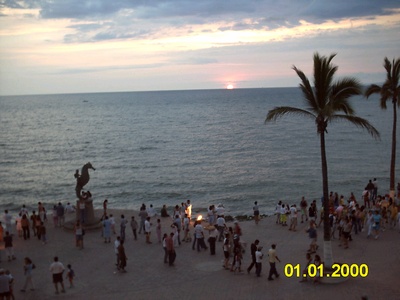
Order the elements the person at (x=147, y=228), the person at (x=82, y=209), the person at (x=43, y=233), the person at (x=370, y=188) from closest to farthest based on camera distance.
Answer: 1. the person at (x=147, y=228)
2. the person at (x=43, y=233)
3. the person at (x=82, y=209)
4. the person at (x=370, y=188)

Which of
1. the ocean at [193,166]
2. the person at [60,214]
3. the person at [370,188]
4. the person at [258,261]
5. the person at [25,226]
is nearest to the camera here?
the person at [258,261]

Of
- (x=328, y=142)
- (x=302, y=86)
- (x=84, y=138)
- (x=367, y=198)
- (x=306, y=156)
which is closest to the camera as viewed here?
(x=302, y=86)

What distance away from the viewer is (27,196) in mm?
39969

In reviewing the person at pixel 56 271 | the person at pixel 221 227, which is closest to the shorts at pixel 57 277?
the person at pixel 56 271

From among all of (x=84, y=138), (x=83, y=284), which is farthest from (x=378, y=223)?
(x=84, y=138)

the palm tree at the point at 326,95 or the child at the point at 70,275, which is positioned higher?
the palm tree at the point at 326,95

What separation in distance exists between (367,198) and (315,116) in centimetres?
1270

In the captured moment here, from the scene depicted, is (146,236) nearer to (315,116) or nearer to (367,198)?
(315,116)

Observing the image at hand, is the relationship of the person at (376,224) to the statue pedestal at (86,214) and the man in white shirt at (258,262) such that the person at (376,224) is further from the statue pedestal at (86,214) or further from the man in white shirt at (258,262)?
the statue pedestal at (86,214)

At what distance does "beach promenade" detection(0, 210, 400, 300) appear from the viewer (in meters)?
14.3

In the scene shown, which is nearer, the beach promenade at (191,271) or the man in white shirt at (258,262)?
the beach promenade at (191,271)

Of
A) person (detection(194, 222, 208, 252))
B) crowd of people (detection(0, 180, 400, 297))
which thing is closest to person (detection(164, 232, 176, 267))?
crowd of people (detection(0, 180, 400, 297))

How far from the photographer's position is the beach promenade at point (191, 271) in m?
14.3

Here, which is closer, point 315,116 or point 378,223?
point 315,116
